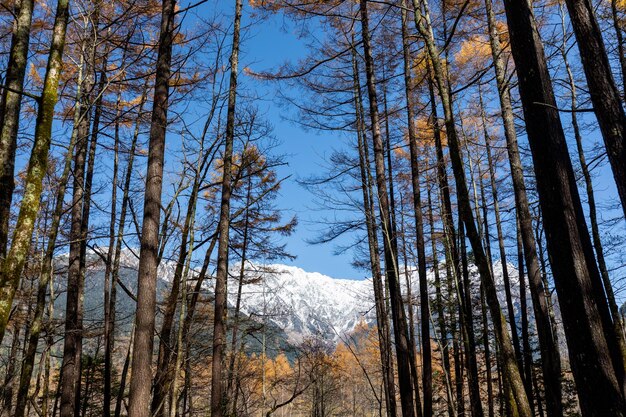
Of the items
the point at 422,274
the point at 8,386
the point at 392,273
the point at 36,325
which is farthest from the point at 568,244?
the point at 8,386

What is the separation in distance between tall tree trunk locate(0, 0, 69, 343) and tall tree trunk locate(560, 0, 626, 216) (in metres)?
5.36

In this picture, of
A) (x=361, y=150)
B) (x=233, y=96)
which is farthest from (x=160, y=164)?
(x=361, y=150)

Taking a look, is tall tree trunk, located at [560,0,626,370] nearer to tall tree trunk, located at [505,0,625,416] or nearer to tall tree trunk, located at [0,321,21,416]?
tall tree trunk, located at [505,0,625,416]

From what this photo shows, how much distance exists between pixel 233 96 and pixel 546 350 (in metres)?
8.23

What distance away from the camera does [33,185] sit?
3.87 m

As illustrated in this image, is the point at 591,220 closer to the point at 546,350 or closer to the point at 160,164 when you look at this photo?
the point at 546,350

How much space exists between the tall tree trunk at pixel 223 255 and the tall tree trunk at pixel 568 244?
17.8 feet

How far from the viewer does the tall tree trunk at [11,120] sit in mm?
4398

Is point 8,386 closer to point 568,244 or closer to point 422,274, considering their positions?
point 422,274

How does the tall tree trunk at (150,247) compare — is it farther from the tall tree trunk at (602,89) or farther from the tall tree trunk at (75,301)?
the tall tree trunk at (602,89)

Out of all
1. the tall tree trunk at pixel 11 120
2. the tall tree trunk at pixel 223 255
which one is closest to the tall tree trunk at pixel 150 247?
the tall tree trunk at pixel 11 120

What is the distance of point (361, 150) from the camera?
895cm

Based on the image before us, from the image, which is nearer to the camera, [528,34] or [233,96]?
[528,34]

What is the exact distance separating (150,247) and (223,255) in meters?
2.21
